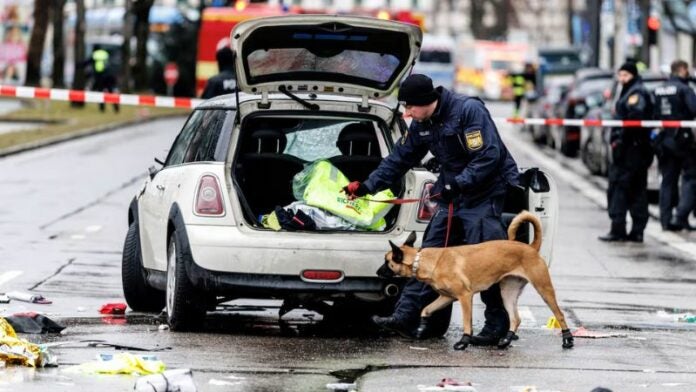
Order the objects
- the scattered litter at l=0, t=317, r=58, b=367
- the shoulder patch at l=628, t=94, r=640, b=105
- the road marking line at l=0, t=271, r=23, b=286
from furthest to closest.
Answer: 1. the shoulder patch at l=628, t=94, r=640, b=105
2. the road marking line at l=0, t=271, r=23, b=286
3. the scattered litter at l=0, t=317, r=58, b=367

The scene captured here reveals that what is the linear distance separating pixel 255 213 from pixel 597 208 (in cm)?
1175

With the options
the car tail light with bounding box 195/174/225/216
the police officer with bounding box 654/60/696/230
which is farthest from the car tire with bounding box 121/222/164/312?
the police officer with bounding box 654/60/696/230

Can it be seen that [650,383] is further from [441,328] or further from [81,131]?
[81,131]

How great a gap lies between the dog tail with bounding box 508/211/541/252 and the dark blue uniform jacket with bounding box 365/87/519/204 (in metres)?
0.23

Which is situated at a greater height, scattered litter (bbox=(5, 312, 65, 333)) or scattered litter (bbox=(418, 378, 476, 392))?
scattered litter (bbox=(418, 378, 476, 392))

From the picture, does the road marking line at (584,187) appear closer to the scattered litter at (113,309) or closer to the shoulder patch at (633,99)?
the shoulder patch at (633,99)

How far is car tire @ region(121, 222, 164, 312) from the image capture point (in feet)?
36.8

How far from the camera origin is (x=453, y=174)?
10055 millimetres

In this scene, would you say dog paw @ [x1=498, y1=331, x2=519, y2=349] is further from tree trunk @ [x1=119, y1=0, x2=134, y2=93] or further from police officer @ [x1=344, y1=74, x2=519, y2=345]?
tree trunk @ [x1=119, y1=0, x2=134, y2=93]

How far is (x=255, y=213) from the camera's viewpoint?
1078 cm

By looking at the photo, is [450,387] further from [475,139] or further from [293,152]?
[293,152]

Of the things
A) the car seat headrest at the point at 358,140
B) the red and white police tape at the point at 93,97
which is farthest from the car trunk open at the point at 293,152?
the red and white police tape at the point at 93,97

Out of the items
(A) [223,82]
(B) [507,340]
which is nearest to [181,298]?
(B) [507,340]

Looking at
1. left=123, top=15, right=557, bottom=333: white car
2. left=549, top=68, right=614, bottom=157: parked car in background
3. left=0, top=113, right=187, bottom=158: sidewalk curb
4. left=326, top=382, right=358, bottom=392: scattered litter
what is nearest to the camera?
left=326, top=382, right=358, bottom=392: scattered litter
